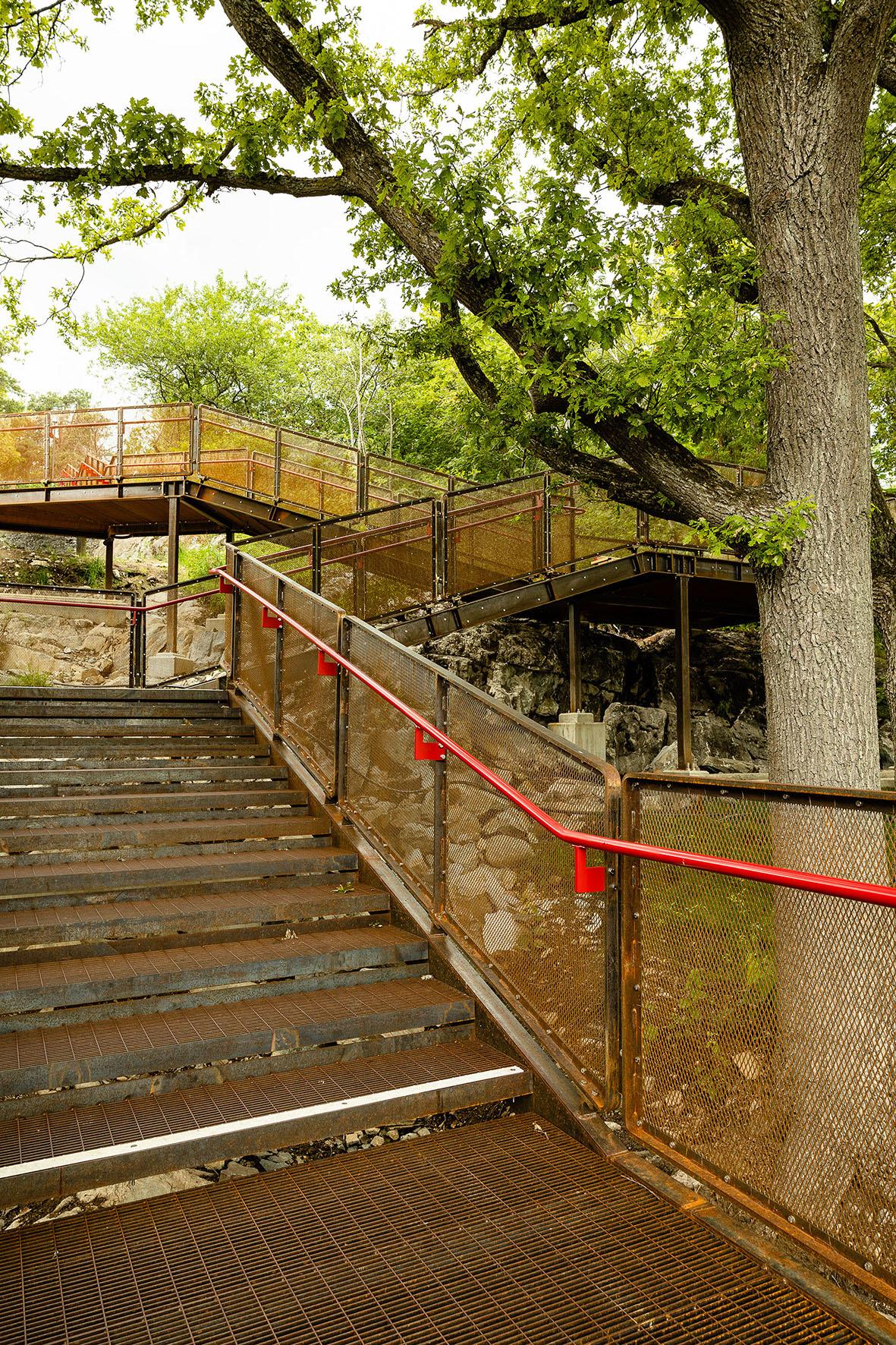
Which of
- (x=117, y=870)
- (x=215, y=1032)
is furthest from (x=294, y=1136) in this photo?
(x=117, y=870)

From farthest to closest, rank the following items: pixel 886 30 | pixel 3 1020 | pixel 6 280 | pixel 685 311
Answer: pixel 6 280
pixel 685 311
pixel 886 30
pixel 3 1020

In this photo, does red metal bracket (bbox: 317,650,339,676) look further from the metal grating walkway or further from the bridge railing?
the metal grating walkway

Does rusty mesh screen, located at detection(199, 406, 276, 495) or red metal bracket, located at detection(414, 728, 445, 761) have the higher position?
rusty mesh screen, located at detection(199, 406, 276, 495)

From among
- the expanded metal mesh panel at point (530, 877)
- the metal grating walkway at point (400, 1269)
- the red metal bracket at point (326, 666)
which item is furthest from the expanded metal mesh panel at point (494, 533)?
the metal grating walkway at point (400, 1269)

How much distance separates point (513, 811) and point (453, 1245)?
176cm

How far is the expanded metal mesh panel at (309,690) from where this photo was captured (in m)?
6.21

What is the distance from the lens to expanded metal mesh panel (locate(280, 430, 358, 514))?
15.7 m

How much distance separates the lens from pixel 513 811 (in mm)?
4027

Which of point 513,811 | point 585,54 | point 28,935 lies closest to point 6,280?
point 585,54

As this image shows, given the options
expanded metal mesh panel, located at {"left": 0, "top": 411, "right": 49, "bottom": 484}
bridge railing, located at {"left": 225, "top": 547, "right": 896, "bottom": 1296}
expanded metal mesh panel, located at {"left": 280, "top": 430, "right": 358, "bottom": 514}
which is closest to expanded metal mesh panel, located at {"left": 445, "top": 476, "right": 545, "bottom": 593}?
expanded metal mesh panel, located at {"left": 280, "top": 430, "right": 358, "bottom": 514}

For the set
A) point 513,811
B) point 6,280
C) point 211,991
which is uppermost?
point 6,280

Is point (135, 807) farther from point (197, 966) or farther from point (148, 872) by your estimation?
point (197, 966)

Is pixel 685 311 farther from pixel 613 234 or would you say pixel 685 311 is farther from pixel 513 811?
pixel 513 811

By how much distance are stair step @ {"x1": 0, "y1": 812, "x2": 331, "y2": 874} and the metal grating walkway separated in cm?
262
